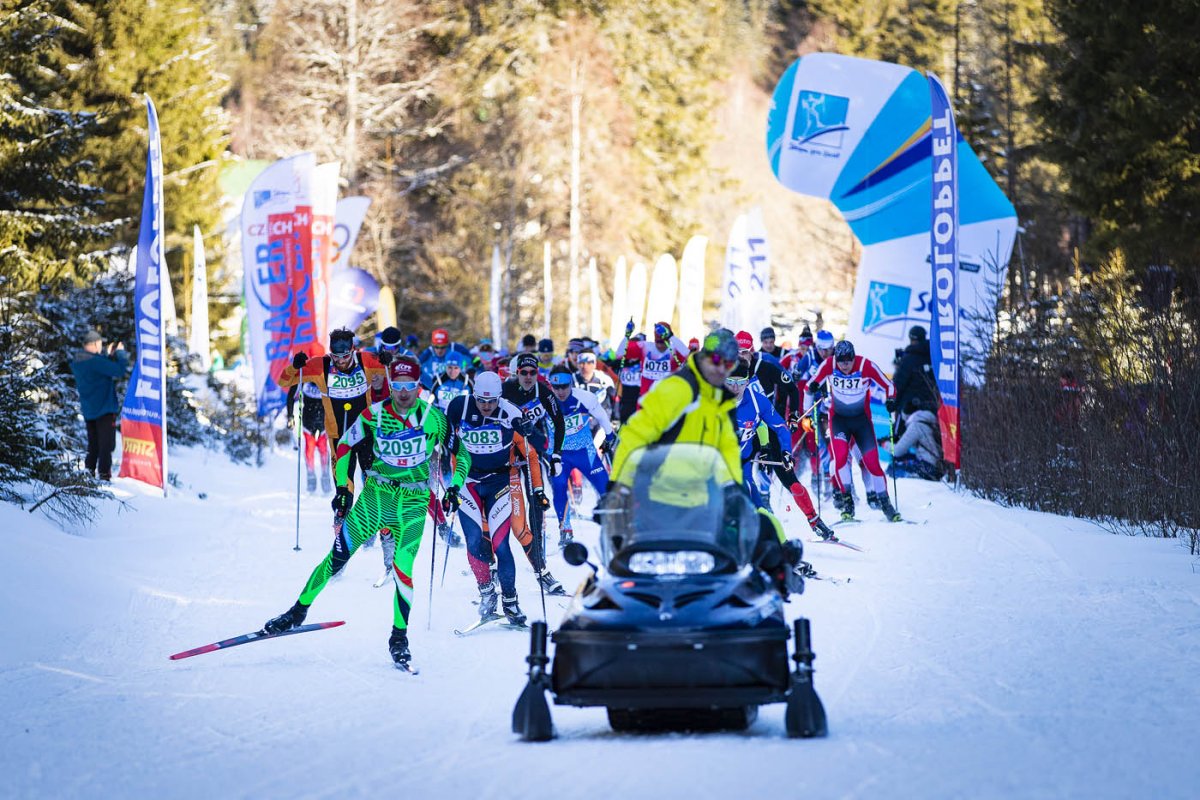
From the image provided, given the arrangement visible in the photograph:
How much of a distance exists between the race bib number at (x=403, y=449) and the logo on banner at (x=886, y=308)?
15.4 m

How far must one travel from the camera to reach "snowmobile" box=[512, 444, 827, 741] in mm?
7059

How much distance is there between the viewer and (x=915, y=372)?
22281 mm

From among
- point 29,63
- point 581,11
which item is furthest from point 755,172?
point 29,63

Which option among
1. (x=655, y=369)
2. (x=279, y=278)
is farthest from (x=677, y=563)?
(x=279, y=278)

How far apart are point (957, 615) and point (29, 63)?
16947 mm

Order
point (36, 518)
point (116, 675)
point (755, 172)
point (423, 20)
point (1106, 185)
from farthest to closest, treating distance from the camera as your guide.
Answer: point (755, 172)
point (423, 20)
point (1106, 185)
point (36, 518)
point (116, 675)

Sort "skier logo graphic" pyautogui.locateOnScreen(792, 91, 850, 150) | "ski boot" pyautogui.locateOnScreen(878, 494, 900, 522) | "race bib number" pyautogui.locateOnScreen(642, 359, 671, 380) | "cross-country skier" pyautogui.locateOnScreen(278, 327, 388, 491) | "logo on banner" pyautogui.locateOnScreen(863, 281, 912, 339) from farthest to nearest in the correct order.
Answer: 1. "skier logo graphic" pyautogui.locateOnScreen(792, 91, 850, 150)
2. "logo on banner" pyautogui.locateOnScreen(863, 281, 912, 339)
3. "race bib number" pyautogui.locateOnScreen(642, 359, 671, 380)
4. "ski boot" pyautogui.locateOnScreen(878, 494, 900, 522)
5. "cross-country skier" pyautogui.locateOnScreen(278, 327, 388, 491)

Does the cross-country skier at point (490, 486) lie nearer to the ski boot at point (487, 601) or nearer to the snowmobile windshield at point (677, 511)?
the ski boot at point (487, 601)

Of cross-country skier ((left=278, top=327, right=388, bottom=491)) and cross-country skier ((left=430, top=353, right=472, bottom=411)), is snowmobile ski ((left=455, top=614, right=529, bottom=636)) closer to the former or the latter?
cross-country skier ((left=278, top=327, right=388, bottom=491))

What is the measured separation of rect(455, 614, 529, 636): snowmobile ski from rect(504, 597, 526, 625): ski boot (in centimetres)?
5

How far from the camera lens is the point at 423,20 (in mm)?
48531

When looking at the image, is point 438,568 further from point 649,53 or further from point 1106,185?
point 649,53

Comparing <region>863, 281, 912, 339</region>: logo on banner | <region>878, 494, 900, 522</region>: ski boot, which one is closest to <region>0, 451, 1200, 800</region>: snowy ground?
<region>878, 494, 900, 522</region>: ski boot

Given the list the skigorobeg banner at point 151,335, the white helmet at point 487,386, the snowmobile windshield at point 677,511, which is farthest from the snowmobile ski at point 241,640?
the skigorobeg banner at point 151,335
